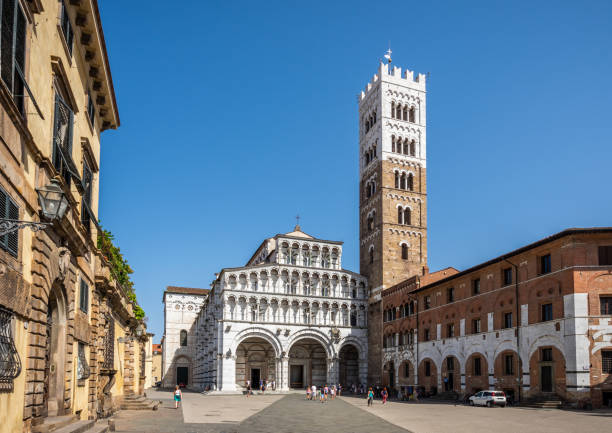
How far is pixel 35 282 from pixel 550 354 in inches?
1212

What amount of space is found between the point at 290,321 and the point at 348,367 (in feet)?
29.2

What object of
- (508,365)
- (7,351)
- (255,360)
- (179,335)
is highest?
(7,351)

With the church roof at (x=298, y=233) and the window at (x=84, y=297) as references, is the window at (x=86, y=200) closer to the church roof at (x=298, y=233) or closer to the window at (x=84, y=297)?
the window at (x=84, y=297)

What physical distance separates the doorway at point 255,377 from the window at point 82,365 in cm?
4672

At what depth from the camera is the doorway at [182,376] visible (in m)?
84.1

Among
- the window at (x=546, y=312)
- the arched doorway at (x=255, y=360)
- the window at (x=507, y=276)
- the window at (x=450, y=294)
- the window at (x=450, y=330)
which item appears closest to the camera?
the window at (x=546, y=312)

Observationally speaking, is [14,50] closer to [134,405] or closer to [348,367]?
[134,405]

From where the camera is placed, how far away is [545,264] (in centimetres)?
3550

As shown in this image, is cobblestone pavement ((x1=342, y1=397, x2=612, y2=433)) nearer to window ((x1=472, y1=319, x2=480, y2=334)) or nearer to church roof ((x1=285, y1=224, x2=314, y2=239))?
window ((x1=472, y1=319, x2=480, y2=334))

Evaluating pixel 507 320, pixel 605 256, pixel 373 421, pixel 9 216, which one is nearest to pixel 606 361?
pixel 605 256

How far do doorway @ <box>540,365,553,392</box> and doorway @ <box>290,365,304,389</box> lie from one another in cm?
3368

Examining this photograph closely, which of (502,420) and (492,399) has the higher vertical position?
(502,420)

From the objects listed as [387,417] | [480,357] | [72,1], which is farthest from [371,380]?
[72,1]

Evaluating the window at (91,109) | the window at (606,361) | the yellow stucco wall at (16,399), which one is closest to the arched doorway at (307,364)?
the window at (606,361)
